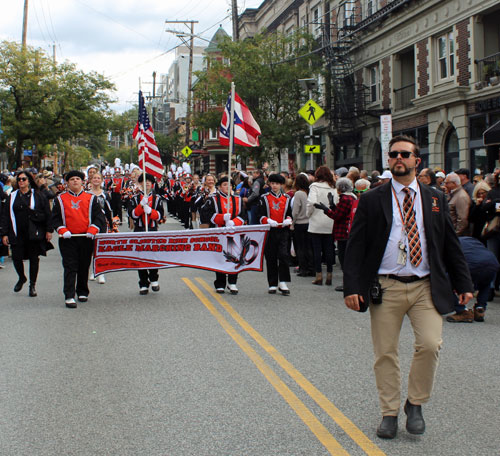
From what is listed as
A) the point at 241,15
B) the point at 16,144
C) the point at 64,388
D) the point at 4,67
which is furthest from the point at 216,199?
the point at 241,15

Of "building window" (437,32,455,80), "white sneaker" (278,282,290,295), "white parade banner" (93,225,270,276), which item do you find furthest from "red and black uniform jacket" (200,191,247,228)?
"building window" (437,32,455,80)

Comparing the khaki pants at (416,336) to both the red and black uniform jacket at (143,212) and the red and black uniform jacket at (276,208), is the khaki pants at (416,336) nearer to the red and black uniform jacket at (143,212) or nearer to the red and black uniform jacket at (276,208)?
the red and black uniform jacket at (276,208)

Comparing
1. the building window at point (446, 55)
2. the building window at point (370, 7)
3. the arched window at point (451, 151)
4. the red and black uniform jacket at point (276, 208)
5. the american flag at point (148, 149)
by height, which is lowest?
the red and black uniform jacket at point (276, 208)

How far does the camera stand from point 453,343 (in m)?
8.01

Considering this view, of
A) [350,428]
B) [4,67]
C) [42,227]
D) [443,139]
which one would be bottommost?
[350,428]

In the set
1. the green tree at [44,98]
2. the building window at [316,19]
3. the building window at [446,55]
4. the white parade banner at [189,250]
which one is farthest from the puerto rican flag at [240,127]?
the green tree at [44,98]

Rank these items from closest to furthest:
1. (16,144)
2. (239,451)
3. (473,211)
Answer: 1. (239,451)
2. (473,211)
3. (16,144)

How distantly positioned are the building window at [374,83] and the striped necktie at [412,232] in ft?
90.3

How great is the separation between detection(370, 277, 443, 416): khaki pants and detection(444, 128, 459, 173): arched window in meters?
21.3

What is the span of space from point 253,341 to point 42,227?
17.5 feet

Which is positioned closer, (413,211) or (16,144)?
(413,211)

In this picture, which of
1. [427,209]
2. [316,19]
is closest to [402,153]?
[427,209]

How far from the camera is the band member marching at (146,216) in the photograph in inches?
457

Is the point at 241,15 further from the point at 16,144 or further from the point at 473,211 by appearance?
the point at 473,211
